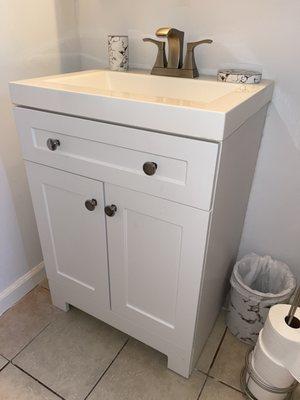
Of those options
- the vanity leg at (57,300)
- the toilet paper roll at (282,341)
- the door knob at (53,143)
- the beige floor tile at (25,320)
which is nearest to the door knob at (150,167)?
the door knob at (53,143)

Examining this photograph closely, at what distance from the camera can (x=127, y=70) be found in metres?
1.13

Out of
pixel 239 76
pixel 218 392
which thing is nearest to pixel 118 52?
pixel 239 76

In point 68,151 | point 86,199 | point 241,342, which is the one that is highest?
point 68,151

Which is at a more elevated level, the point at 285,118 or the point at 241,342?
the point at 285,118

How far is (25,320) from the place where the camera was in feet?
4.08

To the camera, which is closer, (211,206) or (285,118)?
(211,206)

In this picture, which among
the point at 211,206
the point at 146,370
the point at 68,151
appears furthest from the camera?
the point at 146,370

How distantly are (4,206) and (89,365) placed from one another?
639 millimetres

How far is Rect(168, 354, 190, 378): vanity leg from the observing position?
39.7 inches

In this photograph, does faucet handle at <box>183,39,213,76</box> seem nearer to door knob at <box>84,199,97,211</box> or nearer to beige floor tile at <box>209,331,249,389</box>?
door knob at <box>84,199,97,211</box>

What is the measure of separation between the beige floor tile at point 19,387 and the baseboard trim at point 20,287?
0.87ft

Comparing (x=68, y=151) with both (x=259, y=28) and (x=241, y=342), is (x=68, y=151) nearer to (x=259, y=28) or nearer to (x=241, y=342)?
(x=259, y=28)

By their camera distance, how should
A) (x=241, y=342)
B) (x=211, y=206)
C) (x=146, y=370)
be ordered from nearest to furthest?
(x=211, y=206), (x=146, y=370), (x=241, y=342)

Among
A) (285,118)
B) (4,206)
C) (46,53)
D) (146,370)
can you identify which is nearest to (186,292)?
(146,370)
